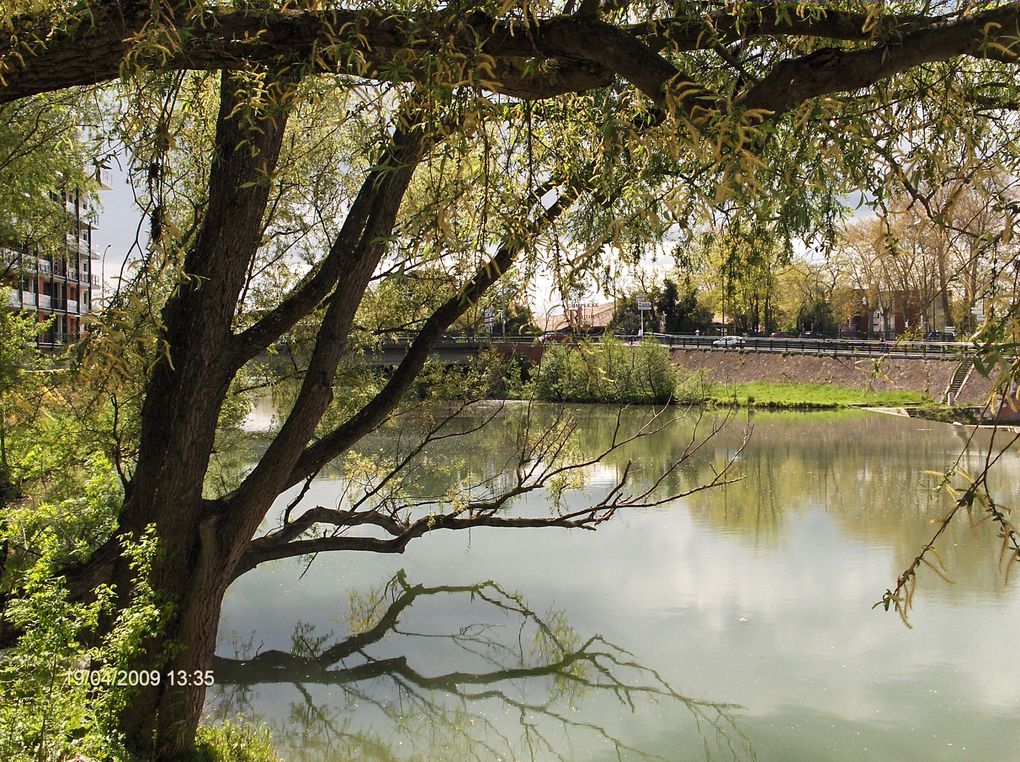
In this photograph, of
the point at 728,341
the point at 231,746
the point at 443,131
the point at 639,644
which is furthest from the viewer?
the point at 728,341

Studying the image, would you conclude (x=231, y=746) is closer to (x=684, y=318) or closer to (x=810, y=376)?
(x=810, y=376)

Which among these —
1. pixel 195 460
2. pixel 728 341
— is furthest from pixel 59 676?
pixel 728 341

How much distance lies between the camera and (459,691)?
262 inches

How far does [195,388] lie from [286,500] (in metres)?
8.41

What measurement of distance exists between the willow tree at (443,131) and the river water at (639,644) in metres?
2.32

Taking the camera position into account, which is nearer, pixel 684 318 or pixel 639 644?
pixel 639 644

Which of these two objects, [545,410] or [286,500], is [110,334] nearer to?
[286,500]

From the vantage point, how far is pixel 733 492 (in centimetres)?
1335

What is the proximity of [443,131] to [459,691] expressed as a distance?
557 centimetres

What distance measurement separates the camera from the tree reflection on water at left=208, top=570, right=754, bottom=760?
19.1 feet

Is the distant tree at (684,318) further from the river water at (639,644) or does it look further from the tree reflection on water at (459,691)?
the tree reflection on water at (459,691)

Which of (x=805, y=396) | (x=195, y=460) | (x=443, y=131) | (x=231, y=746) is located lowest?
(x=231, y=746)

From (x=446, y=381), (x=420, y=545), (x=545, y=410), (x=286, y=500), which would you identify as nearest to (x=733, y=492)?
(x=420, y=545)

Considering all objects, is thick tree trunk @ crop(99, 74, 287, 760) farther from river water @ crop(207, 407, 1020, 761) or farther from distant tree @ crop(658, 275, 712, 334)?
distant tree @ crop(658, 275, 712, 334)
